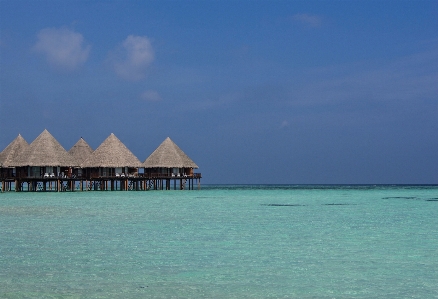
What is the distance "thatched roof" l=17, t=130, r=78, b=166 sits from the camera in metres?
49.1

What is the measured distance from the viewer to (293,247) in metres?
14.1

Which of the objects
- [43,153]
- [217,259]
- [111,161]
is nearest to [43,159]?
[43,153]

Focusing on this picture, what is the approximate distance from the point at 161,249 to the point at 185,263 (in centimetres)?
205

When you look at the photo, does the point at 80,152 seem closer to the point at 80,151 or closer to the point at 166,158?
the point at 80,151

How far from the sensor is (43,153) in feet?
162

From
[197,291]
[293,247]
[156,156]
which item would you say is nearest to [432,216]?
[293,247]

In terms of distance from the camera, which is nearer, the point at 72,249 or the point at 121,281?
the point at 121,281

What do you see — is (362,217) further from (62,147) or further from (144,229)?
(62,147)

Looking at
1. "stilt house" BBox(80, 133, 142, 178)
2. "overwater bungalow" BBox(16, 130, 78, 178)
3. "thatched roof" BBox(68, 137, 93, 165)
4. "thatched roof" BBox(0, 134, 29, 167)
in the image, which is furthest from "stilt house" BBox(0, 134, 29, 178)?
"stilt house" BBox(80, 133, 142, 178)

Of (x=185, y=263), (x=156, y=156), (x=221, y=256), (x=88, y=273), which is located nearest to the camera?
(x=88, y=273)

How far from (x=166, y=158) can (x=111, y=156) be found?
17.6ft

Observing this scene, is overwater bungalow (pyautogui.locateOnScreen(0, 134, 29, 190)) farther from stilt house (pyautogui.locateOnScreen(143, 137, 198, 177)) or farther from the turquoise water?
the turquoise water

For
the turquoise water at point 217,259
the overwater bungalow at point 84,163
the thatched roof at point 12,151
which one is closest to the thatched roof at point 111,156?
the overwater bungalow at point 84,163

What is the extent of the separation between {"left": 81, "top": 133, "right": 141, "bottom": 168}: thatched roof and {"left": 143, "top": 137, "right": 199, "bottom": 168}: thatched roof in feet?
5.88
